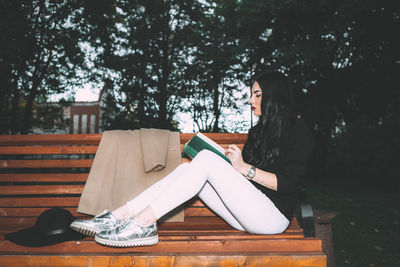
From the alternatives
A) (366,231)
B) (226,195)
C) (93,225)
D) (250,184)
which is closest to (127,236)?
(93,225)

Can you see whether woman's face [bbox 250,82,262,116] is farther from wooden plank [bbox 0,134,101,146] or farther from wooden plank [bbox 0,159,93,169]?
wooden plank [bbox 0,159,93,169]

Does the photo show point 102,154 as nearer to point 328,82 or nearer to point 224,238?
point 224,238

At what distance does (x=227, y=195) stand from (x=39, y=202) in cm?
179

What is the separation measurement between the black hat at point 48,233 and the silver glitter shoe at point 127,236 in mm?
241

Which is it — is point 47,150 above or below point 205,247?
above

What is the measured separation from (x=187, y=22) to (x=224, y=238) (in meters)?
14.4

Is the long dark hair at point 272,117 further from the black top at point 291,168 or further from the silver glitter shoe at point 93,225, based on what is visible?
the silver glitter shoe at point 93,225

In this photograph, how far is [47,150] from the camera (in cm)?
281

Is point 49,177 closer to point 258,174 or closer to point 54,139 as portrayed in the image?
point 54,139

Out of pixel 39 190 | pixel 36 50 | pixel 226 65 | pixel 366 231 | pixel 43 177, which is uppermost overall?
pixel 226 65

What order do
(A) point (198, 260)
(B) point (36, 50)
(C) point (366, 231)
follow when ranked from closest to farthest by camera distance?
(A) point (198, 260) < (C) point (366, 231) < (B) point (36, 50)

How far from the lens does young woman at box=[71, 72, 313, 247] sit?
72.0 inches

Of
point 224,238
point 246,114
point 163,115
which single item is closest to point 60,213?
point 224,238

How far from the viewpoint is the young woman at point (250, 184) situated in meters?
1.83
